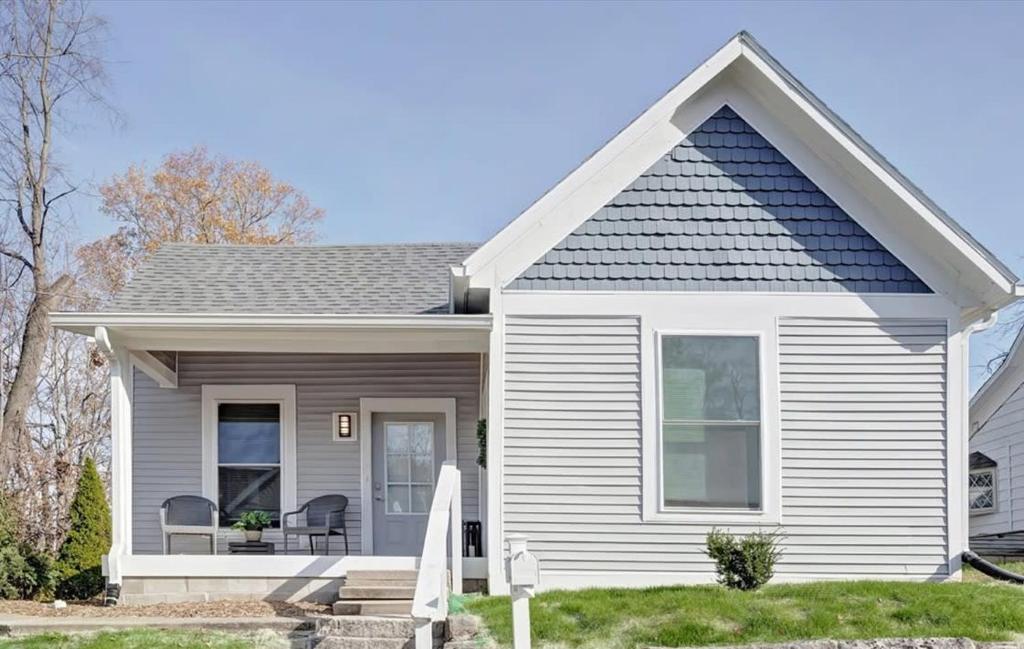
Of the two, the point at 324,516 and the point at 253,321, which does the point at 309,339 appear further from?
the point at 324,516

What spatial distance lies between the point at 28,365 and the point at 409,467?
316 inches

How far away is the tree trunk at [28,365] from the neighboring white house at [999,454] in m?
13.6

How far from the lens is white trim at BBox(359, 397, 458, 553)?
11.1 m

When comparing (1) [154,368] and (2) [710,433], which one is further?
(1) [154,368]

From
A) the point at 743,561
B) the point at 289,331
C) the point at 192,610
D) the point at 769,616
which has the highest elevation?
the point at 289,331

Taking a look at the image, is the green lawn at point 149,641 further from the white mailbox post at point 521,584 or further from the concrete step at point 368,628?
the white mailbox post at point 521,584

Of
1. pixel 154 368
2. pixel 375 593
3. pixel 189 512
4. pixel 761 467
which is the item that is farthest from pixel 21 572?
pixel 761 467

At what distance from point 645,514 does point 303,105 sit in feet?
58.0

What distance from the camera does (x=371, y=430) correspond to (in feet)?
36.7

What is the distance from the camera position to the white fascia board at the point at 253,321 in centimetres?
875

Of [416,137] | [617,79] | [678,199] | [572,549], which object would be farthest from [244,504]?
[416,137]

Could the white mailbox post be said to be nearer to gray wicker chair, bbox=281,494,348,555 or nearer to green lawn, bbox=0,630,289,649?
green lawn, bbox=0,630,289,649

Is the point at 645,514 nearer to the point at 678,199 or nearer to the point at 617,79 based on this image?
the point at 678,199

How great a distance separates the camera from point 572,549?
27.5ft
